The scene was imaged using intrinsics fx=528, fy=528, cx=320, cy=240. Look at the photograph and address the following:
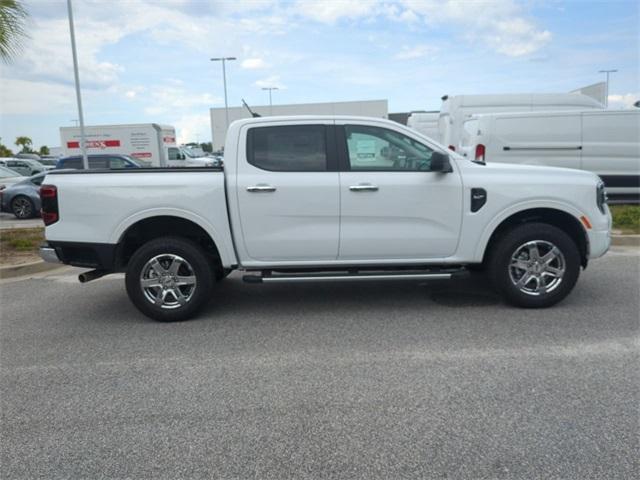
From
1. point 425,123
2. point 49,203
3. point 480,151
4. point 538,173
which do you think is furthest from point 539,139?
point 425,123

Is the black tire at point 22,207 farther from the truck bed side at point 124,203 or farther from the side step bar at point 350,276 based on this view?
the side step bar at point 350,276

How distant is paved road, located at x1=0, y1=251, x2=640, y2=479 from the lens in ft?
9.34

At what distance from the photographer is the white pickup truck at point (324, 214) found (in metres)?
4.98

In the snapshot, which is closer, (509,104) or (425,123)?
(509,104)

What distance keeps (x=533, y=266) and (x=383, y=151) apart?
6.09 feet

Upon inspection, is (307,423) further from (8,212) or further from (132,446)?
(8,212)

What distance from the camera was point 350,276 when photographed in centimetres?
511

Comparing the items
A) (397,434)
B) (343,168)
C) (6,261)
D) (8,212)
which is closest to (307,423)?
(397,434)

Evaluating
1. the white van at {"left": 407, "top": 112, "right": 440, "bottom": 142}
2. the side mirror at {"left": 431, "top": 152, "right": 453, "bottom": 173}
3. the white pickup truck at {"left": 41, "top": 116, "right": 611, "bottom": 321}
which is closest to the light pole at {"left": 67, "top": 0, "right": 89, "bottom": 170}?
the white van at {"left": 407, "top": 112, "right": 440, "bottom": 142}

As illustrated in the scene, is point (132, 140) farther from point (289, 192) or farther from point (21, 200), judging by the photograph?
point (289, 192)

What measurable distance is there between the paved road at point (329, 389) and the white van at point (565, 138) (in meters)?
5.48

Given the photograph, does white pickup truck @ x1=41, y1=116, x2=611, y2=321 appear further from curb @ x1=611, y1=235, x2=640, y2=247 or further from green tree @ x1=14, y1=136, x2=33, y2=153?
green tree @ x1=14, y1=136, x2=33, y2=153

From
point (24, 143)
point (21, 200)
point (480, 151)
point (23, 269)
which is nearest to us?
point (23, 269)

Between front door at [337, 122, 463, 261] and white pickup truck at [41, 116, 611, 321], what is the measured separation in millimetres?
11
